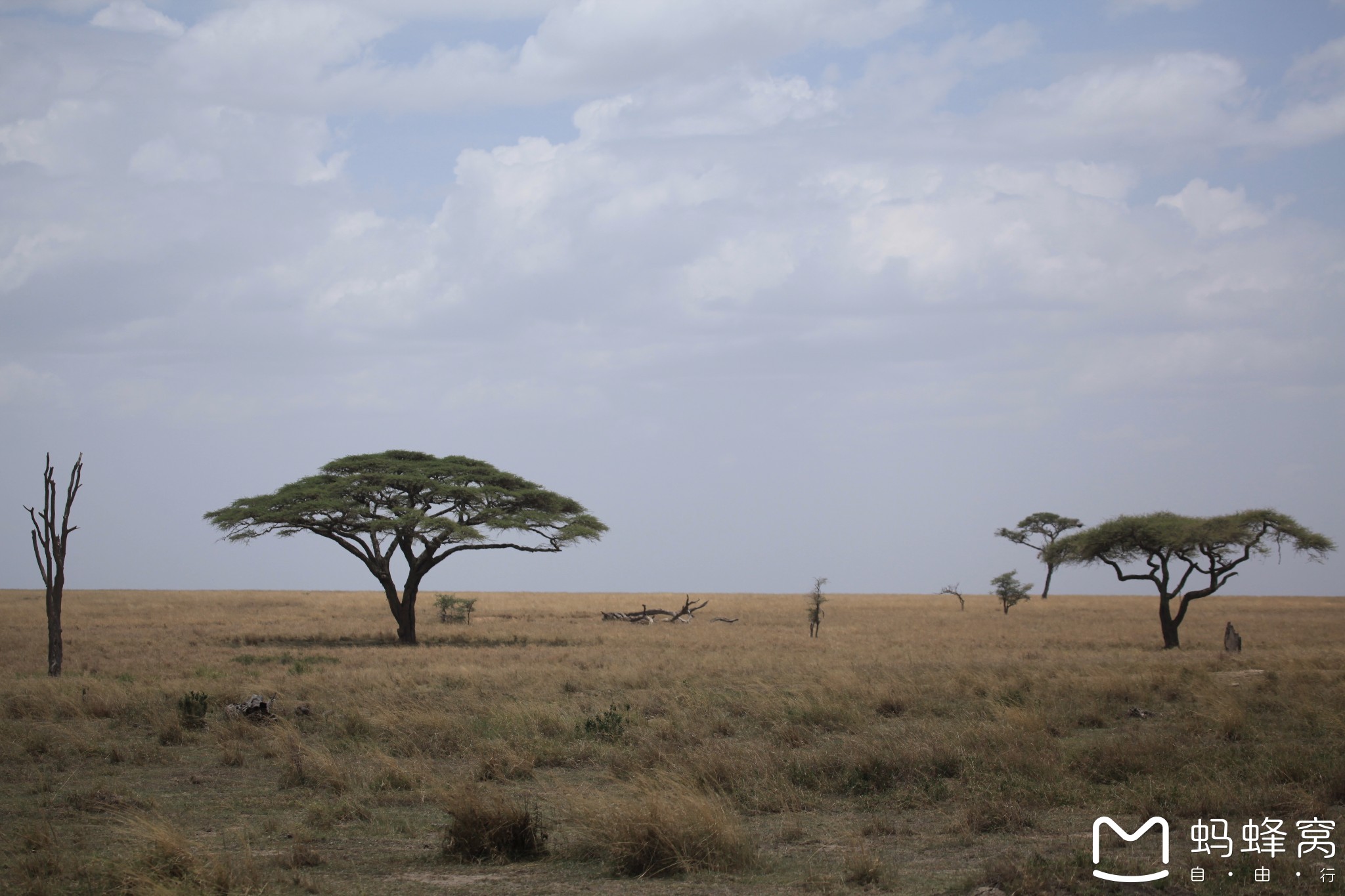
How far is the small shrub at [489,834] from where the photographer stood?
7.88 metres

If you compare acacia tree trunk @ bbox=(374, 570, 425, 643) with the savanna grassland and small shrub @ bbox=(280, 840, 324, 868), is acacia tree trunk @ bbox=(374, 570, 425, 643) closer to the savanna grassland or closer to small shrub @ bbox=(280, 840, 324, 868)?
the savanna grassland

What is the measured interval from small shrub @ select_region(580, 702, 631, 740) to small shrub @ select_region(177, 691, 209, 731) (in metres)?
6.10

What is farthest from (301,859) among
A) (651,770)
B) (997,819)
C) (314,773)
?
(997,819)

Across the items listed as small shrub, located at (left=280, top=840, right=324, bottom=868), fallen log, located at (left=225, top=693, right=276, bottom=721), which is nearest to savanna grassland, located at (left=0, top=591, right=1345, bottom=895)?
small shrub, located at (left=280, top=840, right=324, bottom=868)

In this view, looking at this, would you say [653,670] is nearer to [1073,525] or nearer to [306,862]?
[306,862]

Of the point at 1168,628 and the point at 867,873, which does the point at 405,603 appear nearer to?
the point at 1168,628

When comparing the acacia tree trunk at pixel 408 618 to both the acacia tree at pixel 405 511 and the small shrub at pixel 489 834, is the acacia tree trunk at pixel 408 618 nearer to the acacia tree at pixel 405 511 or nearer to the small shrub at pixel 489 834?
the acacia tree at pixel 405 511

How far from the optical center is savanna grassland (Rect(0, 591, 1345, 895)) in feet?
23.7

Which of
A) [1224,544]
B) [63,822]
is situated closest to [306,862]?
[63,822]

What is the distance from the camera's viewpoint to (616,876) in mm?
7352

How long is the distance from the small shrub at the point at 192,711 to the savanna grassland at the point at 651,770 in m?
0.05

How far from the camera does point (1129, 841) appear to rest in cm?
786

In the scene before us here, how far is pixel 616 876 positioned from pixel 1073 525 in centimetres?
7832

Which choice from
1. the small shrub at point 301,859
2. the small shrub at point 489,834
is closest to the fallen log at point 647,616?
the small shrub at point 489,834
